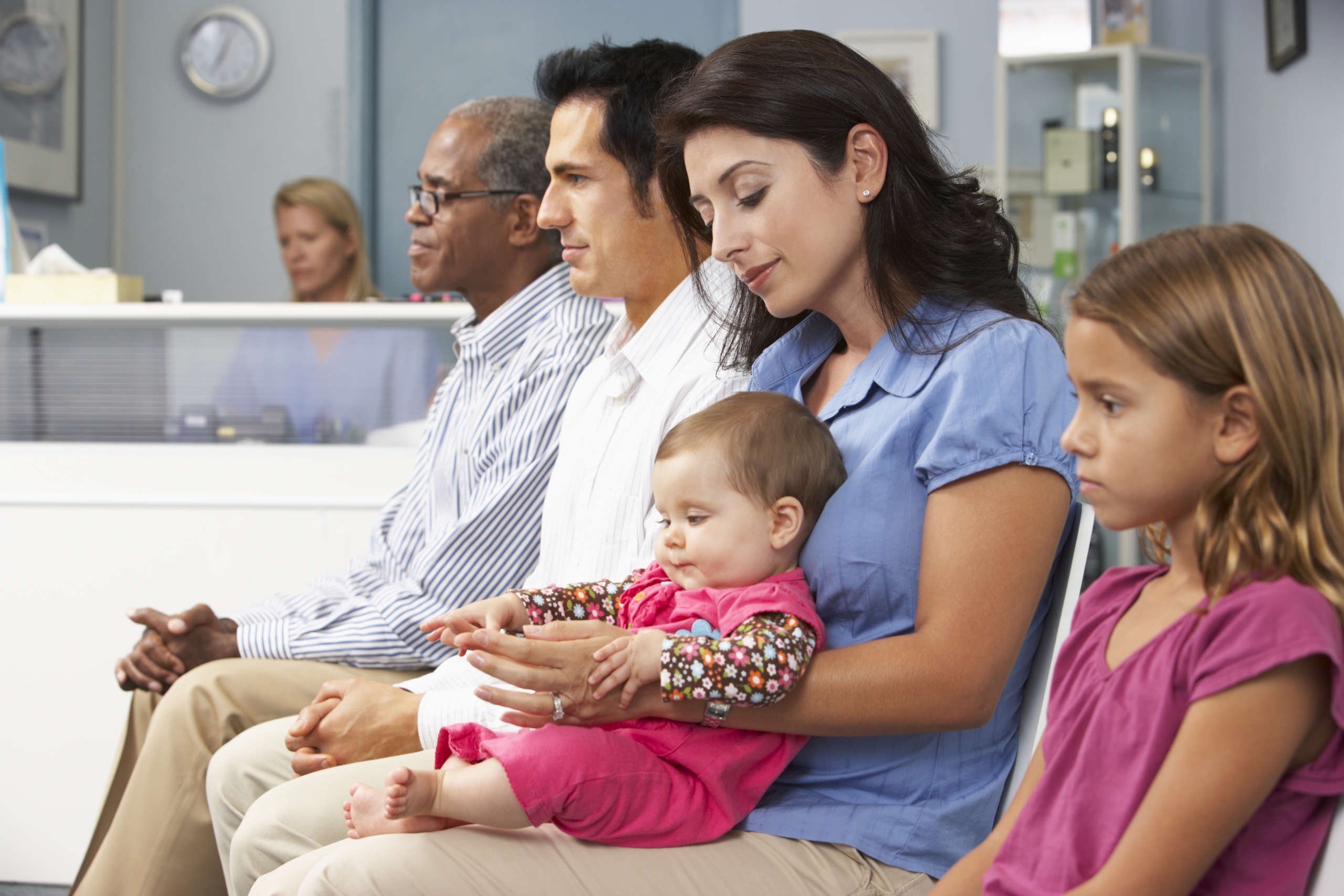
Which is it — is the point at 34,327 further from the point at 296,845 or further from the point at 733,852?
the point at 733,852

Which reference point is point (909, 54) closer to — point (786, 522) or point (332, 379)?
point (332, 379)

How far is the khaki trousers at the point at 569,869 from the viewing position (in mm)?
992

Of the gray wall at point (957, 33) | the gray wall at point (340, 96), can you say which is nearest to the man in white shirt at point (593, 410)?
the gray wall at point (340, 96)

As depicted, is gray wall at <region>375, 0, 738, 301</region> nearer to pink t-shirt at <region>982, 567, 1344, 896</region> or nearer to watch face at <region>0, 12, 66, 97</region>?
watch face at <region>0, 12, 66, 97</region>

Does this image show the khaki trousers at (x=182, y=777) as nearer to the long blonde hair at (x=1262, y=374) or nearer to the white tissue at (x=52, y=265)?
the white tissue at (x=52, y=265)

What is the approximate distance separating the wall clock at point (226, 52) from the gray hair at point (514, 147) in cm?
304

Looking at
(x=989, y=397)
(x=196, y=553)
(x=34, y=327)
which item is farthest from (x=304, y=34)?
(x=989, y=397)

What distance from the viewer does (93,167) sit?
4.63 meters

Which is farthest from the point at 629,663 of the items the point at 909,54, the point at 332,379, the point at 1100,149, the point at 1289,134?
the point at 909,54

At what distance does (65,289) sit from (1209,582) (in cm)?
237

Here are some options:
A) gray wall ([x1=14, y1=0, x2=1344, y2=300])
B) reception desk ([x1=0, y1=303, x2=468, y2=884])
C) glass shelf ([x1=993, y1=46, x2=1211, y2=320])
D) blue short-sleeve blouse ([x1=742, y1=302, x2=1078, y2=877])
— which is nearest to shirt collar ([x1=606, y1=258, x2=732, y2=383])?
blue short-sleeve blouse ([x1=742, y1=302, x2=1078, y2=877])

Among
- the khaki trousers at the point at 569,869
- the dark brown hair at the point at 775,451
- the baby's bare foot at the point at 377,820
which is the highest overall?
the dark brown hair at the point at 775,451

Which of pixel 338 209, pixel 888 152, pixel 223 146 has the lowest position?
A: pixel 888 152

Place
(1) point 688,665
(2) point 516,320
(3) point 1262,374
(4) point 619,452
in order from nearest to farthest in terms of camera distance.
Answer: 1. (3) point 1262,374
2. (1) point 688,665
3. (4) point 619,452
4. (2) point 516,320
